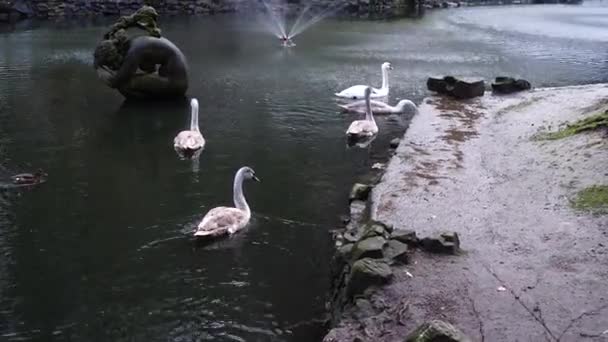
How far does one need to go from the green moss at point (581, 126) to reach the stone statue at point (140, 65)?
9918mm

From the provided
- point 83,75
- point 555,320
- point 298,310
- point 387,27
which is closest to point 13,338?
point 298,310

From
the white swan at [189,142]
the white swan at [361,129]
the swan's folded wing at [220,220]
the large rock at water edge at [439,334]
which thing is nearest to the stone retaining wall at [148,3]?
the white swan at [189,142]

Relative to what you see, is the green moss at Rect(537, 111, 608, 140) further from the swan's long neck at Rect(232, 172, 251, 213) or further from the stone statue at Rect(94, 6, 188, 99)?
the stone statue at Rect(94, 6, 188, 99)

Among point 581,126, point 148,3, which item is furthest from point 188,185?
point 148,3

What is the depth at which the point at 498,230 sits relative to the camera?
318 inches

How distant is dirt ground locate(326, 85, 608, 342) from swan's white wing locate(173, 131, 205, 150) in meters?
3.96

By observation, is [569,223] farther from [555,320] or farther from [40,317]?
[40,317]

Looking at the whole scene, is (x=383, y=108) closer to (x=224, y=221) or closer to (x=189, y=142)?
(x=189, y=142)

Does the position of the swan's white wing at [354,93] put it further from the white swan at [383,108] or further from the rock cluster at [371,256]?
the rock cluster at [371,256]

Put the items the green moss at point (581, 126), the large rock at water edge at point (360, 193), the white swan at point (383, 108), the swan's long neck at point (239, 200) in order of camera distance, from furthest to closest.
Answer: the white swan at point (383, 108) < the green moss at point (581, 126) < the large rock at water edge at point (360, 193) < the swan's long neck at point (239, 200)

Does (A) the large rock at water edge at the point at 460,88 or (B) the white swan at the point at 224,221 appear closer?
(B) the white swan at the point at 224,221

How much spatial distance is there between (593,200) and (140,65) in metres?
13.2

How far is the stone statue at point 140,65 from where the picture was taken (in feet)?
60.1

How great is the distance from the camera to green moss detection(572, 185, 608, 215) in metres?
8.29
